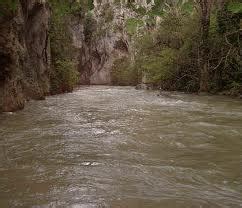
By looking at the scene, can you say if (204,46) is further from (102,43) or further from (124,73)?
(102,43)

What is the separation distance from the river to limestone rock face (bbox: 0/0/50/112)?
2.06m

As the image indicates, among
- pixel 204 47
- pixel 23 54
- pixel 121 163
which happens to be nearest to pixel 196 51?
pixel 204 47

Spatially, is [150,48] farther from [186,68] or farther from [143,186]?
[143,186]

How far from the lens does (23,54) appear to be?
51.5 ft

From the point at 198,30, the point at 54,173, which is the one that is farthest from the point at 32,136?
the point at 198,30

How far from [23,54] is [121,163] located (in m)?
10.7

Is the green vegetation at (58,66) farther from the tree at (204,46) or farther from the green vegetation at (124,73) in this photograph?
the green vegetation at (124,73)

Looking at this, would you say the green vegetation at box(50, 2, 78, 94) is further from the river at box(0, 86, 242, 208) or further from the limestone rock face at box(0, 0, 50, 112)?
the river at box(0, 86, 242, 208)

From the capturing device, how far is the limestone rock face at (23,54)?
1223cm

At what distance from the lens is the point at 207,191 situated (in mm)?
4664

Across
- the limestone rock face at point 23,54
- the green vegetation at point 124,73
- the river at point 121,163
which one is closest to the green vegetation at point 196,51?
the limestone rock face at point 23,54

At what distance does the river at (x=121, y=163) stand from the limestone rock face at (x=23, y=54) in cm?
206

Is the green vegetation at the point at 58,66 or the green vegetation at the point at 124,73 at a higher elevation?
the green vegetation at the point at 58,66

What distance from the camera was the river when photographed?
4418mm
